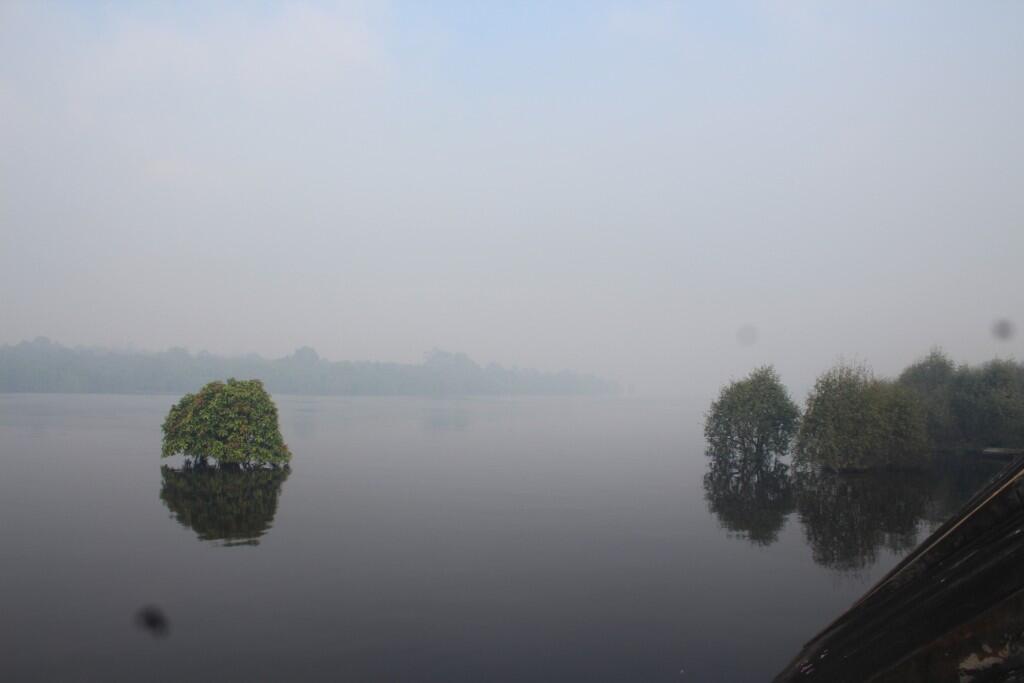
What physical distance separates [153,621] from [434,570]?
29.5 ft

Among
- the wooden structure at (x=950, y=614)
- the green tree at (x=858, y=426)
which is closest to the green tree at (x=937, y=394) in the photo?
the green tree at (x=858, y=426)

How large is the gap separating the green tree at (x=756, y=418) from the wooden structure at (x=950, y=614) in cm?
3826

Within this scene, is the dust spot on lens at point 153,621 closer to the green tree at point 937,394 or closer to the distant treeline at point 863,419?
the distant treeline at point 863,419

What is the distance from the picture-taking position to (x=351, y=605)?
19531 millimetres

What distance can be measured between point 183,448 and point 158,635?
31.7 metres

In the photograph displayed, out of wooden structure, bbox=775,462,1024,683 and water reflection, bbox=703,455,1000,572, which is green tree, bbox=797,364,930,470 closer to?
water reflection, bbox=703,455,1000,572

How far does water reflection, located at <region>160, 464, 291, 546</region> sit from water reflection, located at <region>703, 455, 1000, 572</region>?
74.3 feet

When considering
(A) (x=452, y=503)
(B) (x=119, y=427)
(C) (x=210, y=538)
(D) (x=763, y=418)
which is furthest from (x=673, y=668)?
(B) (x=119, y=427)

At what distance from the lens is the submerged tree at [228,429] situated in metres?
45.3

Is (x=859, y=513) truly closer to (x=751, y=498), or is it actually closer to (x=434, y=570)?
(x=751, y=498)

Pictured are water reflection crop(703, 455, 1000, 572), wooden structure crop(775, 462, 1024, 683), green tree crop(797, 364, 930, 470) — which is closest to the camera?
wooden structure crop(775, 462, 1024, 683)

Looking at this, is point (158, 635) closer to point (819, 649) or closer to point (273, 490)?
point (819, 649)

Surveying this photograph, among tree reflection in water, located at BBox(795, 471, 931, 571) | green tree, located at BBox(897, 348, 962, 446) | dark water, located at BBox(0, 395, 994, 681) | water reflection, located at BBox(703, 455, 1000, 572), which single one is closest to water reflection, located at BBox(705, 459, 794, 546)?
water reflection, located at BBox(703, 455, 1000, 572)

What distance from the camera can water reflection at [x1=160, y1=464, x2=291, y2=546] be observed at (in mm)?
29312
